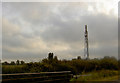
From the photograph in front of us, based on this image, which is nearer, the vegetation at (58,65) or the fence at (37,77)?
the fence at (37,77)

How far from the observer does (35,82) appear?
13672 mm

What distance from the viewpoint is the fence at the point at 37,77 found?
12640 mm

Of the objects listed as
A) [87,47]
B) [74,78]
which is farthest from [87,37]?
[74,78]

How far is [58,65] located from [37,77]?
15.2 feet

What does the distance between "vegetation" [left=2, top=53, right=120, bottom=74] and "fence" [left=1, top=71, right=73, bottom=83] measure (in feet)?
5.27

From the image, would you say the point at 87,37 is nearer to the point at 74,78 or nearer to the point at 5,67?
the point at 74,78

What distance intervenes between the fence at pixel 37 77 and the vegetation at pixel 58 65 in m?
1.61

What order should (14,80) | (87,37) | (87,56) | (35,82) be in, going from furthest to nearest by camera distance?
(87,37), (87,56), (35,82), (14,80)

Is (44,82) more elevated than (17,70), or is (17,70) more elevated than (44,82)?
(17,70)

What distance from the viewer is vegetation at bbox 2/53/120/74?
15.2 meters

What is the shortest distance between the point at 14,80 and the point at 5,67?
2.22m

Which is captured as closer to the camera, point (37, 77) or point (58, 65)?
point (37, 77)

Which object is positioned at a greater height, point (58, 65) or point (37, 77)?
point (58, 65)

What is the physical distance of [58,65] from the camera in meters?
18.2
